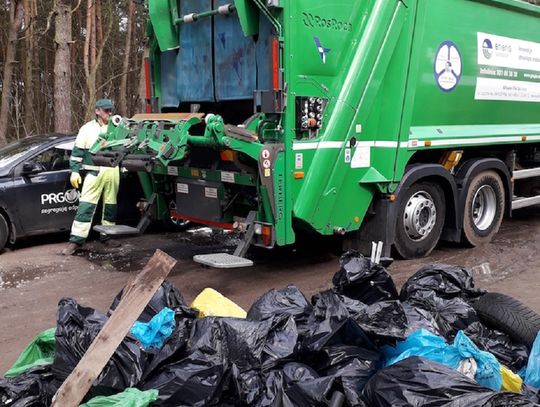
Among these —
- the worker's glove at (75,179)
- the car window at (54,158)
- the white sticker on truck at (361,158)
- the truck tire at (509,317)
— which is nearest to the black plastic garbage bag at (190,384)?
the truck tire at (509,317)

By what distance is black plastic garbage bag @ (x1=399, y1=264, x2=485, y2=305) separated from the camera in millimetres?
3717

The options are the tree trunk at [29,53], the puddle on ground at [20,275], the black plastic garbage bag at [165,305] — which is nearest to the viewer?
the black plastic garbage bag at [165,305]

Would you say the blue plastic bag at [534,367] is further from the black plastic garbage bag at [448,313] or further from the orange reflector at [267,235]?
the orange reflector at [267,235]

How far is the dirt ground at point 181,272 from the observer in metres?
4.76

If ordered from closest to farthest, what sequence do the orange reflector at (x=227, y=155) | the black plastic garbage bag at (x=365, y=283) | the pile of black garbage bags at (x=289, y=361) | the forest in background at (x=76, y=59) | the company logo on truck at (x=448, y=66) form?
the pile of black garbage bags at (x=289, y=361), the black plastic garbage bag at (x=365, y=283), the orange reflector at (x=227, y=155), the company logo on truck at (x=448, y=66), the forest in background at (x=76, y=59)

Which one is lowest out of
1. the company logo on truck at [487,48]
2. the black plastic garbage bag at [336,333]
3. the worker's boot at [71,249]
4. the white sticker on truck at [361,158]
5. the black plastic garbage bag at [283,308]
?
the worker's boot at [71,249]

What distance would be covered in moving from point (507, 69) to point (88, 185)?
503cm

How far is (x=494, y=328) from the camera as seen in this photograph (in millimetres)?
3395

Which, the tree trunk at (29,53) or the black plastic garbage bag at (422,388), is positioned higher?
the tree trunk at (29,53)

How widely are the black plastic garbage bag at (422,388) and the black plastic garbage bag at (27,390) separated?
1.51 m

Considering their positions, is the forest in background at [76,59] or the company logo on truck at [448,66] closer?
the company logo on truck at [448,66]

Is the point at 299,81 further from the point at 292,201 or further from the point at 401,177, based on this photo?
the point at 401,177

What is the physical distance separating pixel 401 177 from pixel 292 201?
1353mm

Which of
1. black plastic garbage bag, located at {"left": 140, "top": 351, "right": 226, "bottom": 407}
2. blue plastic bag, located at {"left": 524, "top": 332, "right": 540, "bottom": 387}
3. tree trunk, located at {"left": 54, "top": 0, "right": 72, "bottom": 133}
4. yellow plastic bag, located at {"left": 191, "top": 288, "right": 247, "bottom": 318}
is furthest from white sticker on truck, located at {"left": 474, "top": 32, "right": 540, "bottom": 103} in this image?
tree trunk, located at {"left": 54, "top": 0, "right": 72, "bottom": 133}
